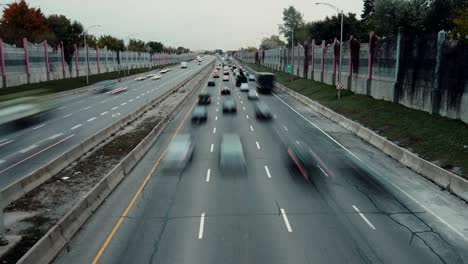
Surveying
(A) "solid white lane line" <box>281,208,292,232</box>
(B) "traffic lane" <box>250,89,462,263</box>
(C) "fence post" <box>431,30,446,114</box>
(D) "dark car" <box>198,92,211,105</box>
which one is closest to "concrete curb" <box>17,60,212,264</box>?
(A) "solid white lane line" <box>281,208,292,232</box>

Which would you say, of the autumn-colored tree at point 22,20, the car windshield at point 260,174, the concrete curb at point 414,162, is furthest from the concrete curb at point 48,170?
the autumn-colored tree at point 22,20

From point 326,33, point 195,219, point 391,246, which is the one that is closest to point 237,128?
point 195,219

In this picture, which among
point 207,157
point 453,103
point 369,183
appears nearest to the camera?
point 369,183

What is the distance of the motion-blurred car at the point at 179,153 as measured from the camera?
2531 centimetres

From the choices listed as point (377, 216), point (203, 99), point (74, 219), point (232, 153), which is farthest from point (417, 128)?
point (203, 99)

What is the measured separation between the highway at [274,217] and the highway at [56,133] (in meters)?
7.21

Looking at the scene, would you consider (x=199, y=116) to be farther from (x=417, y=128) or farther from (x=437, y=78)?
(x=437, y=78)

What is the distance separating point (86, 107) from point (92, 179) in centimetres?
3331

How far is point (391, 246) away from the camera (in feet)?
45.9

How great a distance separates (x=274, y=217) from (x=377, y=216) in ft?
14.8

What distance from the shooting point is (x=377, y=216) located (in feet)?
55.2

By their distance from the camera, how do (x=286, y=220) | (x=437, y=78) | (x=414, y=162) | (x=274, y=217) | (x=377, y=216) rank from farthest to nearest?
(x=437, y=78) < (x=414, y=162) < (x=377, y=216) < (x=274, y=217) < (x=286, y=220)

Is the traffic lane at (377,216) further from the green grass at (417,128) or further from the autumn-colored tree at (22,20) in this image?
the autumn-colored tree at (22,20)

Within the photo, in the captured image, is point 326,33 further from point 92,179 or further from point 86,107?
point 92,179
